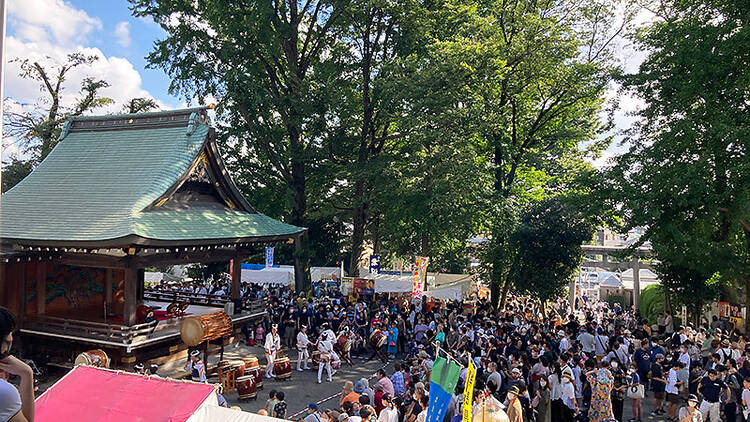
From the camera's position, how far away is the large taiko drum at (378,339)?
17.7m

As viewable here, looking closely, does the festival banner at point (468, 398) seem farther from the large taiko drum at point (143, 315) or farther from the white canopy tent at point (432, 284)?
the white canopy tent at point (432, 284)

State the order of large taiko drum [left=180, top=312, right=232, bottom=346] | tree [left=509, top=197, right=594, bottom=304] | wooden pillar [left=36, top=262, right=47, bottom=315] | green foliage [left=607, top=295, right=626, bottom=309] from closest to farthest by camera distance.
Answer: large taiko drum [left=180, top=312, right=232, bottom=346], wooden pillar [left=36, top=262, right=47, bottom=315], tree [left=509, top=197, right=594, bottom=304], green foliage [left=607, top=295, right=626, bottom=309]

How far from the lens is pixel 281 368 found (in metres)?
15.5

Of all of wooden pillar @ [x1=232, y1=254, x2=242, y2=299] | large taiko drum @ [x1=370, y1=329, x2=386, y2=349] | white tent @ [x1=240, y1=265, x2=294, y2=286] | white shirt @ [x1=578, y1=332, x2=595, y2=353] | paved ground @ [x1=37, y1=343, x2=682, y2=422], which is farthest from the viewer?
white tent @ [x1=240, y1=265, x2=294, y2=286]

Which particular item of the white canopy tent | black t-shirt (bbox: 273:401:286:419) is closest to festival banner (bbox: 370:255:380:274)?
the white canopy tent

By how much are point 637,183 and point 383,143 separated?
1560 centimetres

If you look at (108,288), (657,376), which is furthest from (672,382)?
(108,288)

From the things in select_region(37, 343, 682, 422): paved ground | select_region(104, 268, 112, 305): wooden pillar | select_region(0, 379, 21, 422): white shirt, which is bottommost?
select_region(37, 343, 682, 422): paved ground

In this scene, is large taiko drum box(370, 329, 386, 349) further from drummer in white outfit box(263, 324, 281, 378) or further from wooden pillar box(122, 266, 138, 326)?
wooden pillar box(122, 266, 138, 326)

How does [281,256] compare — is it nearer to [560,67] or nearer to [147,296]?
[147,296]

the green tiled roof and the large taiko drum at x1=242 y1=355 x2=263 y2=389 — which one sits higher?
the green tiled roof

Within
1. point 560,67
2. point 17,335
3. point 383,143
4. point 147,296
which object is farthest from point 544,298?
point 17,335

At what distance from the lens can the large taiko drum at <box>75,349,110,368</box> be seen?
12.6m

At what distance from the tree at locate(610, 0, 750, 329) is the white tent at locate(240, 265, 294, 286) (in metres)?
19.2
